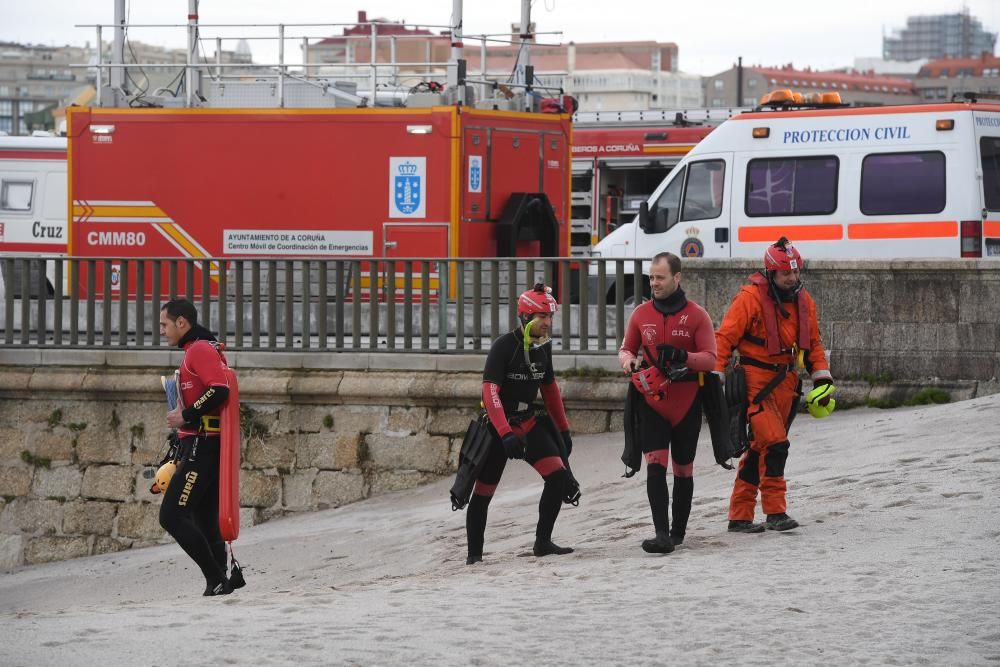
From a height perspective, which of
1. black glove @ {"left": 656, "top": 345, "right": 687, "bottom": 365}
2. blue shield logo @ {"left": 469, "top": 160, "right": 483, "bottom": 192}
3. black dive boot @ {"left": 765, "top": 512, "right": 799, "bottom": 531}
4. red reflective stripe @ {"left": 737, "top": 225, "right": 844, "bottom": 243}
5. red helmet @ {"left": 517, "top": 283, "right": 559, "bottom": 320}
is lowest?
black dive boot @ {"left": 765, "top": 512, "right": 799, "bottom": 531}

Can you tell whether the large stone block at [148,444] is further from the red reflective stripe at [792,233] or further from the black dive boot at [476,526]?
the red reflective stripe at [792,233]

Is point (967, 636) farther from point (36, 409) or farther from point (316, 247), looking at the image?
point (316, 247)

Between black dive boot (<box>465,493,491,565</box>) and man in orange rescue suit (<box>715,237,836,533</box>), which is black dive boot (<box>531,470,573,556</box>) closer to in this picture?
black dive boot (<box>465,493,491,565</box>)

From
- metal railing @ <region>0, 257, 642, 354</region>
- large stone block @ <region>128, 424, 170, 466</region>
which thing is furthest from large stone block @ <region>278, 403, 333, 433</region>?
large stone block @ <region>128, 424, 170, 466</region>

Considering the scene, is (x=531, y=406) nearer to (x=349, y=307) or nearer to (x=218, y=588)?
(x=218, y=588)

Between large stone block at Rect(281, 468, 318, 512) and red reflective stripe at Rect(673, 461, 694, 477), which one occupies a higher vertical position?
red reflective stripe at Rect(673, 461, 694, 477)

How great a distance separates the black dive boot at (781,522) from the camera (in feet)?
30.6

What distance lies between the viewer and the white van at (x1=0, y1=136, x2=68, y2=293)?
2228cm

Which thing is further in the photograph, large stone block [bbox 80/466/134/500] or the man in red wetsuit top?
large stone block [bbox 80/466/134/500]

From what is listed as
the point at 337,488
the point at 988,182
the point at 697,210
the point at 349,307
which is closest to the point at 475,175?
the point at 697,210

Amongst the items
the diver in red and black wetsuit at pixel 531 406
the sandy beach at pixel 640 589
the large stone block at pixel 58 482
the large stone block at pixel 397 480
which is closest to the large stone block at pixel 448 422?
A: the large stone block at pixel 397 480

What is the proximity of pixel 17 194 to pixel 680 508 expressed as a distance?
15.5m

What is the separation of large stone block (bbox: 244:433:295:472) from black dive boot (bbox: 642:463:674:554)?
6.14m

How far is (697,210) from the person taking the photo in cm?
1722
